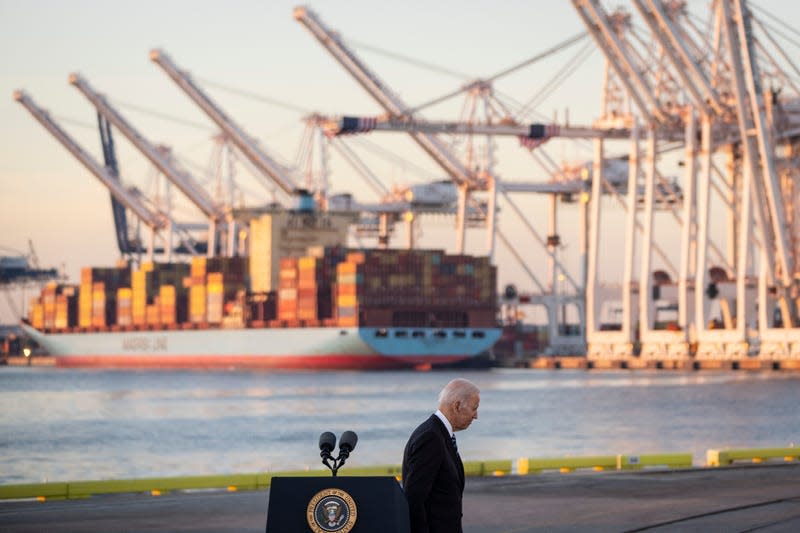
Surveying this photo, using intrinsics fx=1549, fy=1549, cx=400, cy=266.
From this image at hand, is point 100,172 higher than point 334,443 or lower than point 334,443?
higher

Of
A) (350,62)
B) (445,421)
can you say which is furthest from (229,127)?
(445,421)

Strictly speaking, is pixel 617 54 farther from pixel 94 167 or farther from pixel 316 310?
pixel 94 167

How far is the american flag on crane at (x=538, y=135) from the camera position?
87375 mm

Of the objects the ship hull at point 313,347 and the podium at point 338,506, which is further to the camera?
the ship hull at point 313,347

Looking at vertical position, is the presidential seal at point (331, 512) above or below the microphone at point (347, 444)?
below

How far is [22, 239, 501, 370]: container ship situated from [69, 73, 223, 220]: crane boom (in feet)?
17.6

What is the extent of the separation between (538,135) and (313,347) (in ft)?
89.0

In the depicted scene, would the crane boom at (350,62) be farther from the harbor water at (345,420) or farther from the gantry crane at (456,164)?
the harbor water at (345,420)

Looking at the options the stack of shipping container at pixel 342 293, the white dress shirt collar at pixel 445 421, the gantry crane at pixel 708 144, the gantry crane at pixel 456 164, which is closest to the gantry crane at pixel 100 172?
the stack of shipping container at pixel 342 293

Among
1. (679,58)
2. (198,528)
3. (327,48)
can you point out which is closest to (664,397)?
(679,58)

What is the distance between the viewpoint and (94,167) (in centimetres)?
12975

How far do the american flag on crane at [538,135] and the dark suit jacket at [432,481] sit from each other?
79.8m

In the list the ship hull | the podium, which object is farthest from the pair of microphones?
the ship hull

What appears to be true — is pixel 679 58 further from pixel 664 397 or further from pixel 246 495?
pixel 246 495
